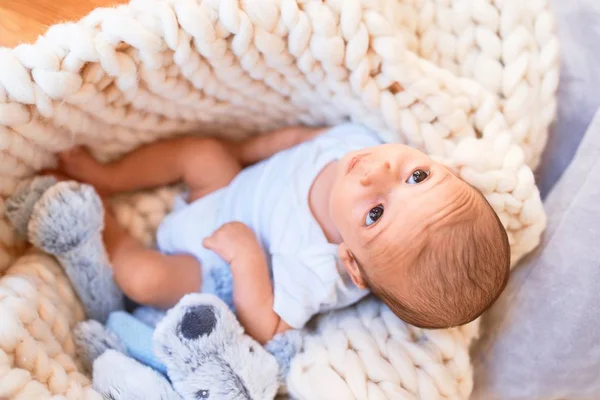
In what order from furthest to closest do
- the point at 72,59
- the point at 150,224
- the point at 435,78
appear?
1. the point at 150,224
2. the point at 435,78
3. the point at 72,59

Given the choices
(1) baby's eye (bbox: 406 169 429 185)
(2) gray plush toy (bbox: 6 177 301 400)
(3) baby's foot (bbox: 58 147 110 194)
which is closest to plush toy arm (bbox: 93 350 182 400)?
(2) gray plush toy (bbox: 6 177 301 400)

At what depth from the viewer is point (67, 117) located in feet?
2.22

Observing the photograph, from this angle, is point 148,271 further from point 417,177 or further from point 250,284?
point 417,177

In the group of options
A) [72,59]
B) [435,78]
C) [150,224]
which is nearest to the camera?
[72,59]

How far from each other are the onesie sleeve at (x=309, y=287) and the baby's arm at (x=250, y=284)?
12mm

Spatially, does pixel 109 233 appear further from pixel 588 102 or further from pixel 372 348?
pixel 588 102

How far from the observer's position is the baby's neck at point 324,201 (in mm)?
778

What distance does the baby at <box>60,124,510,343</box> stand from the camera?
0.65 meters

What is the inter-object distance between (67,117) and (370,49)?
345mm

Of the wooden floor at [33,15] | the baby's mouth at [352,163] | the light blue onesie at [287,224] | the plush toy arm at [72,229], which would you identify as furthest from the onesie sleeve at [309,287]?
the wooden floor at [33,15]

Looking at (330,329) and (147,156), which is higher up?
(147,156)

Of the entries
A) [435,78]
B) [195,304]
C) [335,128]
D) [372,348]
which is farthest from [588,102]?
[195,304]

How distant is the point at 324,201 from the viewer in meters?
0.78

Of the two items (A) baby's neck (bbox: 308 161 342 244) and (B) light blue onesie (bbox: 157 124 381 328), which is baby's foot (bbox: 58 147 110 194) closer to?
(B) light blue onesie (bbox: 157 124 381 328)
